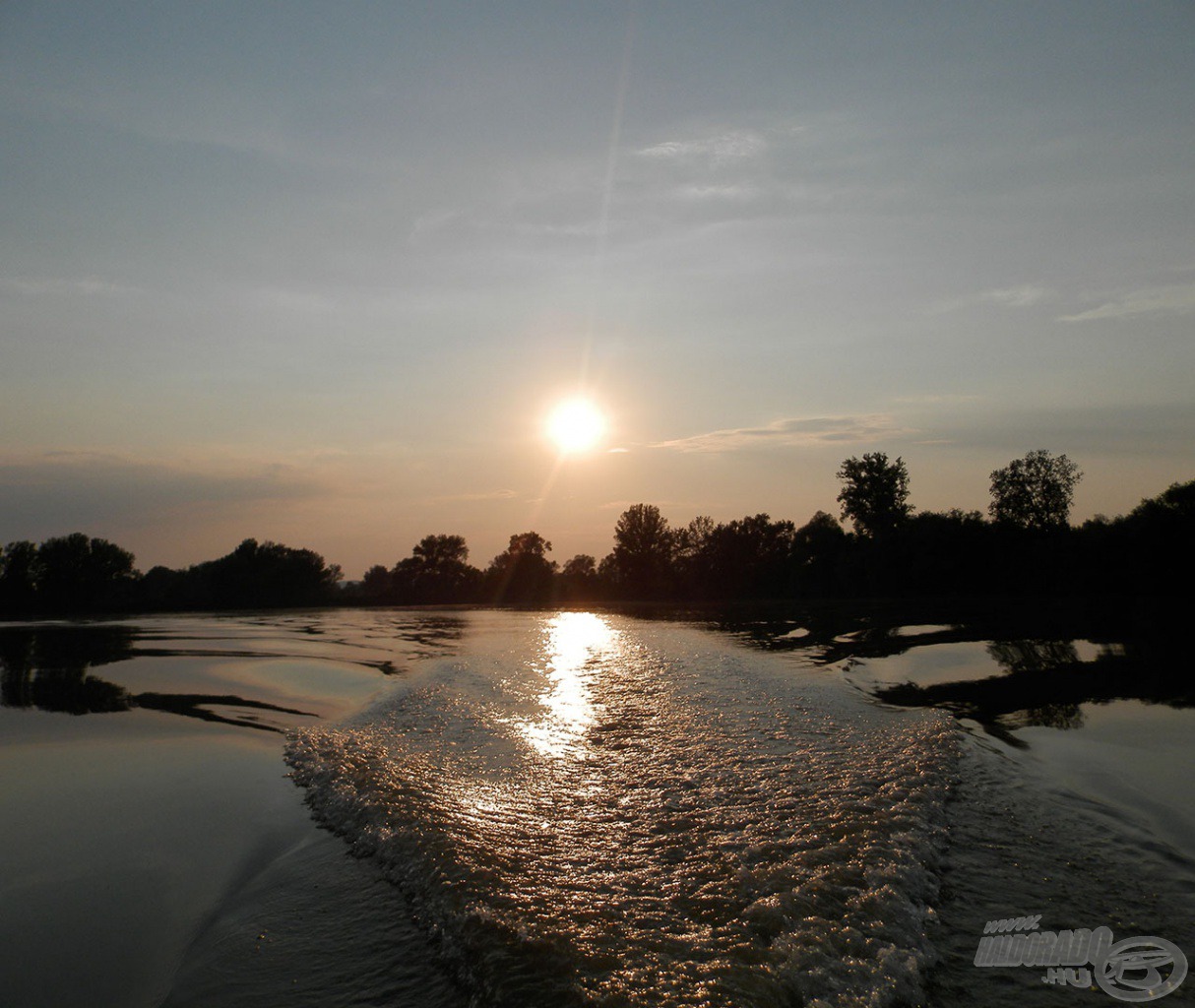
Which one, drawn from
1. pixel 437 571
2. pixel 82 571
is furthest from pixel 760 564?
pixel 82 571

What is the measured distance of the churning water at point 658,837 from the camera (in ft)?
12.8

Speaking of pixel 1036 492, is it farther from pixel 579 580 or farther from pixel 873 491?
pixel 579 580

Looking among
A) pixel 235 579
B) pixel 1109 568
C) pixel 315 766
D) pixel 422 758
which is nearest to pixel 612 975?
pixel 422 758

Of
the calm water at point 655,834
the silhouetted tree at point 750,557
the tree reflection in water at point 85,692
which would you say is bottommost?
the tree reflection in water at point 85,692

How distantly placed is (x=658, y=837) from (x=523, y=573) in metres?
76.3

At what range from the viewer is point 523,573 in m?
81.2

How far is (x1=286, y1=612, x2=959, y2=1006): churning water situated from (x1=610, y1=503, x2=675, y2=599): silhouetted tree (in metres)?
73.6

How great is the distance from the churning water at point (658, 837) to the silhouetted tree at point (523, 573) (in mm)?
63067

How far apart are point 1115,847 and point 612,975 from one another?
162 inches

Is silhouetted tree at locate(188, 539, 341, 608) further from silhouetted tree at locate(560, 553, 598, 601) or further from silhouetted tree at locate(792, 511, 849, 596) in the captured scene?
silhouetted tree at locate(792, 511, 849, 596)

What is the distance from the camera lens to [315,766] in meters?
8.16

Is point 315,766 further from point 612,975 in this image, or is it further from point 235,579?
point 235,579

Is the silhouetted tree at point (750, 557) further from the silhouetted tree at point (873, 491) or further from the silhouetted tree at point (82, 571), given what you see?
the silhouetted tree at point (82, 571)

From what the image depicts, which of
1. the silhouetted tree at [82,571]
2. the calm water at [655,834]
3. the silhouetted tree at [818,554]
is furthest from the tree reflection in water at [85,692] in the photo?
the silhouetted tree at [818,554]
